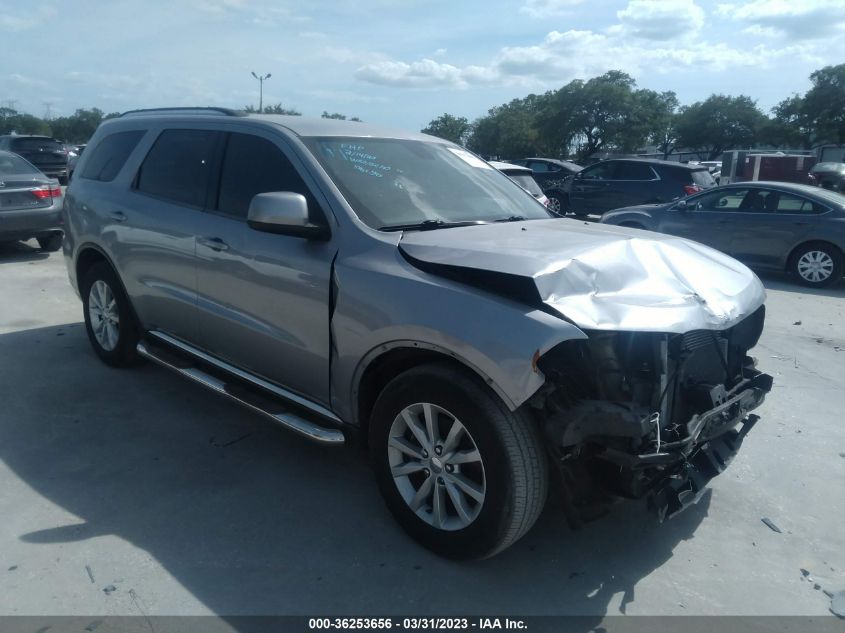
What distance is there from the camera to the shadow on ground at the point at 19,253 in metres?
10.5

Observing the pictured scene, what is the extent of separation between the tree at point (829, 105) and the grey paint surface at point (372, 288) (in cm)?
6492

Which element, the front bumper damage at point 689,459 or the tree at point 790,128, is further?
the tree at point 790,128

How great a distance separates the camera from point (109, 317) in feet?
17.9

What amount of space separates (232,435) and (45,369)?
214 cm

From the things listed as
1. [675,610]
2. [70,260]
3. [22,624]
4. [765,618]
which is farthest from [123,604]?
[70,260]

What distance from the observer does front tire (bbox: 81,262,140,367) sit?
528cm

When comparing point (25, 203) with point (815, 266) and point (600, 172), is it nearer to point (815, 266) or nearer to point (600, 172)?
point (815, 266)

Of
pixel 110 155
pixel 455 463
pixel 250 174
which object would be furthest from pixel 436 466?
pixel 110 155

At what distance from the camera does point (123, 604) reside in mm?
2910

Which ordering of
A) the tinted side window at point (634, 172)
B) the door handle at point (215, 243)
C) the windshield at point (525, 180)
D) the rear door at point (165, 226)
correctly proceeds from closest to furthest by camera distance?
the door handle at point (215, 243), the rear door at point (165, 226), the windshield at point (525, 180), the tinted side window at point (634, 172)

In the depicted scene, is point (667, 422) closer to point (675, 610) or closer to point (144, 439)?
point (675, 610)

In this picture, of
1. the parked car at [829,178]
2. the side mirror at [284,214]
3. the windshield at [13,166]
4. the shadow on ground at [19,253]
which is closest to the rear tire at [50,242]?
the shadow on ground at [19,253]

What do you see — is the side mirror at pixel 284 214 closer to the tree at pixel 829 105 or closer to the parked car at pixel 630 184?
the parked car at pixel 630 184

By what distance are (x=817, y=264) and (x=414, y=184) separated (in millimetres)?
8461
